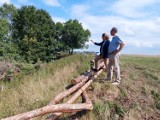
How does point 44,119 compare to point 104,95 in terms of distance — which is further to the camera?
point 104,95

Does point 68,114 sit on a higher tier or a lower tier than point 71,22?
lower

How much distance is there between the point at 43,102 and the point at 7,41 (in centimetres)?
3838

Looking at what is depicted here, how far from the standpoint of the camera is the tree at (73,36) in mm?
50938

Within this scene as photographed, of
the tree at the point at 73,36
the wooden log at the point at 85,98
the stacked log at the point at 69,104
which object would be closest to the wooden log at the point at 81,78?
the stacked log at the point at 69,104

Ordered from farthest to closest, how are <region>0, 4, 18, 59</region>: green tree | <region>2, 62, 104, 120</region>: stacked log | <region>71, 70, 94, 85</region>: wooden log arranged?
1. <region>0, 4, 18, 59</region>: green tree
2. <region>71, 70, 94, 85</region>: wooden log
3. <region>2, 62, 104, 120</region>: stacked log

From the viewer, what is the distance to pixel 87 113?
8.09 m

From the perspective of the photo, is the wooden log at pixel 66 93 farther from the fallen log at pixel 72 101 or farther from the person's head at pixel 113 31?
the person's head at pixel 113 31

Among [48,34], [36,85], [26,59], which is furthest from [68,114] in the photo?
[48,34]

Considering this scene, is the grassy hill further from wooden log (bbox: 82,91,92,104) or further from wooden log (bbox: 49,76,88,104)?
wooden log (bbox: 49,76,88,104)

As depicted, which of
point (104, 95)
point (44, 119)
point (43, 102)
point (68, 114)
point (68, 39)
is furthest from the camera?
point (68, 39)

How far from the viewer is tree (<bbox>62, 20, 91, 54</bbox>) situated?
167 feet

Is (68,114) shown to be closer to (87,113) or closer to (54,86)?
(87,113)

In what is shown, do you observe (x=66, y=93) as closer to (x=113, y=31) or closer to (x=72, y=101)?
(x=72, y=101)

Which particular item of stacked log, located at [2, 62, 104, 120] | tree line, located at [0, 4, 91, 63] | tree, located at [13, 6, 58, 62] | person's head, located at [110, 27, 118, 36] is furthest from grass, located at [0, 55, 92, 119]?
tree, located at [13, 6, 58, 62]
